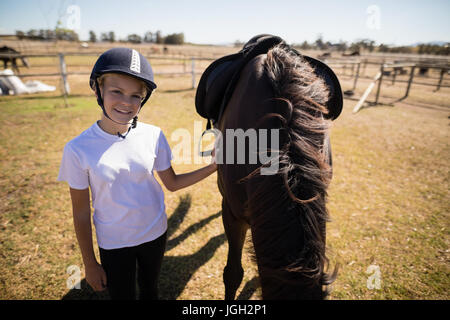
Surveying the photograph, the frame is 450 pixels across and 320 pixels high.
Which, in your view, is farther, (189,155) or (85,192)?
(189,155)

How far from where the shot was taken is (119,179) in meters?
1.29

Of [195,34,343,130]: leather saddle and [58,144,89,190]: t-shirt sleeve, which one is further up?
[195,34,343,130]: leather saddle

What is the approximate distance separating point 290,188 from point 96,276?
1235 millimetres

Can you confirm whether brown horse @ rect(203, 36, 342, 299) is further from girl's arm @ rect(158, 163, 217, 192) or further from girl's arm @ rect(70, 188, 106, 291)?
girl's arm @ rect(70, 188, 106, 291)

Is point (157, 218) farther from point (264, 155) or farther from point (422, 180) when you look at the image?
point (422, 180)

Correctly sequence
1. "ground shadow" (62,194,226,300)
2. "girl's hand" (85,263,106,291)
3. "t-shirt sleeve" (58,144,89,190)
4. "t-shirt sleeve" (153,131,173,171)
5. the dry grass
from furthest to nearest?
the dry grass
"ground shadow" (62,194,226,300)
"t-shirt sleeve" (153,131,173,171)
"girl's hand" (85,263,106,291)
"t-shirt sleeve" (58,144,89,190)

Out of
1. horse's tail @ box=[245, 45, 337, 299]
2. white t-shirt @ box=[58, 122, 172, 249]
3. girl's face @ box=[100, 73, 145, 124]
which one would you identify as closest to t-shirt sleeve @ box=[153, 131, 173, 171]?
white t-shirt @ box=[58, 122, 172, 249]

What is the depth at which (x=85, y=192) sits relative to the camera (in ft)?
4.01

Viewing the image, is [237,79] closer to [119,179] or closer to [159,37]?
[119,179]

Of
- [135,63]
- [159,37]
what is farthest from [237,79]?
[159,37]

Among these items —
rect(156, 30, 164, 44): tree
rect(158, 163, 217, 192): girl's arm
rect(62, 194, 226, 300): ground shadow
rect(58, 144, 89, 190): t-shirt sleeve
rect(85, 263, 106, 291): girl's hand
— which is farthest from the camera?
rect(156, 30, 164, 44): tree

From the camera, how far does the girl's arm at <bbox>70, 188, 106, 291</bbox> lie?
1214mm
